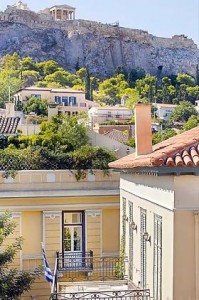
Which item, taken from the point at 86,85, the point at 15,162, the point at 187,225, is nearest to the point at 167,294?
the point at 187,225

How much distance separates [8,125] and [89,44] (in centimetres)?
14502

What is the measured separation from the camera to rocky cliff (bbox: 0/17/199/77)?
15900cm

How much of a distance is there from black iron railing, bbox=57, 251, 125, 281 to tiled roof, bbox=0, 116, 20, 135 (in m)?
9.53

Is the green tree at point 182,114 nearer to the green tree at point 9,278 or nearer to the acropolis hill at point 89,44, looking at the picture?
the green tree at point 9,278

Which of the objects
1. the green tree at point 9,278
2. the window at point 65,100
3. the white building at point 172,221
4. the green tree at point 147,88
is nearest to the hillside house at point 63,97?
the window at point 65,100

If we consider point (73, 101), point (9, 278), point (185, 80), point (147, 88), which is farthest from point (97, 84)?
point (9, 278)

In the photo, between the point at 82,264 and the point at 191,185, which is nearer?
the point at 191,185

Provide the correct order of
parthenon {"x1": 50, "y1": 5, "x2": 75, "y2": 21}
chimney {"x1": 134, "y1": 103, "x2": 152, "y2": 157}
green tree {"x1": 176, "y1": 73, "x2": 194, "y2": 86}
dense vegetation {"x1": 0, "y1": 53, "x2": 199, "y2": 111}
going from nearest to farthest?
chimney {"x1": 134, "y1": 103, "x2": 152, "y2": 157}
dense vegetation {"x1": 0, "y1": 53, "x2": 199, "y2": 111}
green tree {"x1": 176, "y1": 73, "x2": 194, "y2": 86}
parthenon {"x1": 50, "y1": 5, "x2": 75, "y2": 21}

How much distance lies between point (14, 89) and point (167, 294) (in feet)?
273

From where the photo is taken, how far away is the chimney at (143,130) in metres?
12.8

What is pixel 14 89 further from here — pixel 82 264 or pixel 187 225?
pixel 187 225

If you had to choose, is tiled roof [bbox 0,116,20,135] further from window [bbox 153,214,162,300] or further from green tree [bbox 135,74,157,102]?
green tree [bbox 135,74,157,102]

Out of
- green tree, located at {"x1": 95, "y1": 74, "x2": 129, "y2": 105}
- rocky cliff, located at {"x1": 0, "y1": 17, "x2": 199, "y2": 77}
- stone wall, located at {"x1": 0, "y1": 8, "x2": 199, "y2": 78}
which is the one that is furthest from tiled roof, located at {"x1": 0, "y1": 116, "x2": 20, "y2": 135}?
rocky cliff, located at {"x1": 0, "y1": 17, "x2": 199, "y2": 77}

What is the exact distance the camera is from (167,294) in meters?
9.80
